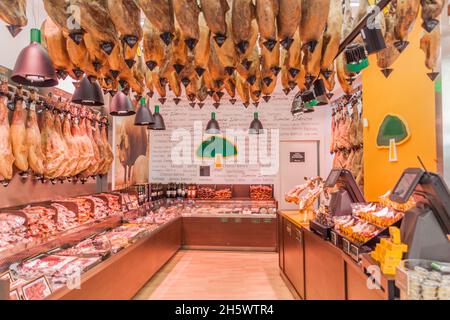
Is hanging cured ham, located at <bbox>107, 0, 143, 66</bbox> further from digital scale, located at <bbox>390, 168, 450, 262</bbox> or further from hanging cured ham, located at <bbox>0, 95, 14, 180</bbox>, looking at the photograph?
hanging cured ham, located at <bbox>0, 95, 14, 180</bbox>

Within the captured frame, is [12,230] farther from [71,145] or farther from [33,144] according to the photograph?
[71,145]

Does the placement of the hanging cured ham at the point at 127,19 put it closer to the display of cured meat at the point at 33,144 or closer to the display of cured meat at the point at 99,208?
the display of cured meat at the point at 33,144

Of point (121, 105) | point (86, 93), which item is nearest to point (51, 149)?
point (121, 105)

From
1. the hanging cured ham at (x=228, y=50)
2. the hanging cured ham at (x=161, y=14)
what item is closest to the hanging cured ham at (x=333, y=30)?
the hanging cured ham at (x=228, y=50)

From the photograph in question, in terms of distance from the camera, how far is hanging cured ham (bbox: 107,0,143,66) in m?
1.47

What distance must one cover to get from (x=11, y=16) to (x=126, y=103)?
89.2 inches

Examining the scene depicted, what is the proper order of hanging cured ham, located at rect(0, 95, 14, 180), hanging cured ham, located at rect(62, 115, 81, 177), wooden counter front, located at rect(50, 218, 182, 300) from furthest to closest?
hanging cured ham, located at rect(62, 115, 81, 177) → hanging cured ham, located at rect(0, 95, 14, 180) → wooden counter front, located at rect(50, 218, 182, 300)

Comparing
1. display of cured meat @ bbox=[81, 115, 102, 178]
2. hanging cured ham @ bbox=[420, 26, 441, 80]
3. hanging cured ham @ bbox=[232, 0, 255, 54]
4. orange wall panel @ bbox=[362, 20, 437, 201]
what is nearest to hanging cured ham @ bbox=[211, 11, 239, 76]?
hanging cured ham @ bbox=[232, 0, 255, 54]

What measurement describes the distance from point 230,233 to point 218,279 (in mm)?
1755

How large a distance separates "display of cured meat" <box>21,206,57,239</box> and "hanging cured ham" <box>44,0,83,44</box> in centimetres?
233

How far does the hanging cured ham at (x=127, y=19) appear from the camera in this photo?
4.83 ft

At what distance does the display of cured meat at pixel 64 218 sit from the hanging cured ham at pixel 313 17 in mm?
3233

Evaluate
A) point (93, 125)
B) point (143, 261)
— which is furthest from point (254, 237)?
point (93, 125)

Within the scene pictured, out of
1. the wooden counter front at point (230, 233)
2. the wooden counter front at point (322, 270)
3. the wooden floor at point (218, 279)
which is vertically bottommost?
the wooden floor at point (218, 279)
